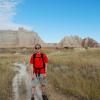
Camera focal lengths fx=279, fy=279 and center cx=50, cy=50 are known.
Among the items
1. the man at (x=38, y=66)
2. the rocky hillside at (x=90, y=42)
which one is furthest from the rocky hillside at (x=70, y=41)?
the man at (x=38, y=66)

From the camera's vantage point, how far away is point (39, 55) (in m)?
9.06

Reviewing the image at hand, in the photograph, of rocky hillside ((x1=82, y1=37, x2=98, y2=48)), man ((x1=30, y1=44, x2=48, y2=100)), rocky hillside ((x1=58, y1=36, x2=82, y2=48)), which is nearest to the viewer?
man ((x1=30, y1=44, x2=48, y2=100))

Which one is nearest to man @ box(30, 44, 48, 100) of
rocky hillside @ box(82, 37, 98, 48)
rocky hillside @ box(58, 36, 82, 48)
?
rocky hillside @ box(82, 37, 98, 48)

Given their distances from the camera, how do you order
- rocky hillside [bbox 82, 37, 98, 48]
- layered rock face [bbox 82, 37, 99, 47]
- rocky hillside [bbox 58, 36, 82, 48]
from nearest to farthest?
layered rock face [bbox 82, 37, 99, 47]
rocky hillside [bbox 82, 37, 98, 48]
rocky hillside [bbox 58, 36, 82, 48]

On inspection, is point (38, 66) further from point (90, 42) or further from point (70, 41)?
point (70, 41)

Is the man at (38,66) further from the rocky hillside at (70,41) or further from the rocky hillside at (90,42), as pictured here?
the rocky hillside at (70,41)

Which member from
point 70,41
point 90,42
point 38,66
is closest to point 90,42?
point 90,42

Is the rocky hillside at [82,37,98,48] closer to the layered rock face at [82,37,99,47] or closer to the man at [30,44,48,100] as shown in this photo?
the layered rock face at [82,37,99,47]

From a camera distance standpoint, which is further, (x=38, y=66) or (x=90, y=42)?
(x=90, y=42)

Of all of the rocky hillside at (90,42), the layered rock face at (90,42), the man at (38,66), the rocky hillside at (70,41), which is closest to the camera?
the man at (38,66)

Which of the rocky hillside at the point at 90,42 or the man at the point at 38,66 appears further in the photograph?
the rocky hillside at the point at 90,42

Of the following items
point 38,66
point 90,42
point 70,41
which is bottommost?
point 38,66

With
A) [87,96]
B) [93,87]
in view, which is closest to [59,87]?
[93,87]

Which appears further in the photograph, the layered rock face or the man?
the layered rock face
